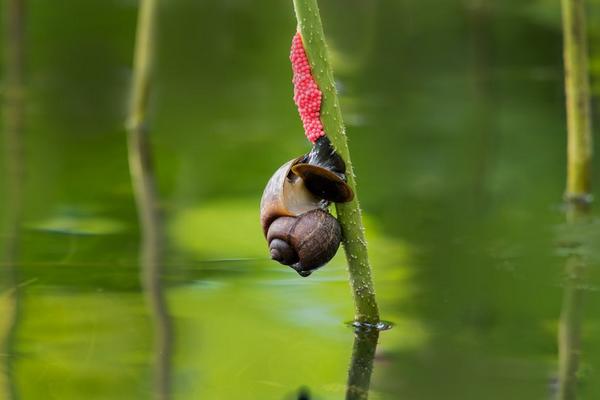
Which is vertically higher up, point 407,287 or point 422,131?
point 422,131

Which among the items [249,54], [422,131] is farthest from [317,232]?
[249,54]

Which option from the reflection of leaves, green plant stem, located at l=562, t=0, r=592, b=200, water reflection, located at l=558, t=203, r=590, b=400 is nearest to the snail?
water reflection, located at l=558, t=203, r=590, b=400

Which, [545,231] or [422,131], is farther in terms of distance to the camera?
[422,131]

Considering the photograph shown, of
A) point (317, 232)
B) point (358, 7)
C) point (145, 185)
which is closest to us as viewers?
point (317, 232)

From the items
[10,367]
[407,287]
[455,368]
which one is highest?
[407,287]

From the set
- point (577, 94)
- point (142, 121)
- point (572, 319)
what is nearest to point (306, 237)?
point (572, 319)

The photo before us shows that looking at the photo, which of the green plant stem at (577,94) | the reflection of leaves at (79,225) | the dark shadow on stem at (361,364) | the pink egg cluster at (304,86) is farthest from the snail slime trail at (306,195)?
the green plant stem at (577,94)

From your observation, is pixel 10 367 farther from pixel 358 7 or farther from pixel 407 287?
pixel 358 7
